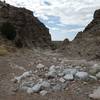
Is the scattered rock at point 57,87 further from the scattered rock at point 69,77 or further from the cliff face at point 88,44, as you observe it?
the cliff face at point 88,44

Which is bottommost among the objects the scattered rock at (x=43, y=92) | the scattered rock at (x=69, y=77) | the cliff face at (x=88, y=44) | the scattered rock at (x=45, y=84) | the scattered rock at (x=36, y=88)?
the scattered rock at (x=43, y=92)

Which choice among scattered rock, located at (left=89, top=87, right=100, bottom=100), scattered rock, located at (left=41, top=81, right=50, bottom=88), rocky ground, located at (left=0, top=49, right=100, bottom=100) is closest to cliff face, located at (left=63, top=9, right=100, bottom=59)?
rocky ground, located at (left=0, top=49, right=100, bottom=100)

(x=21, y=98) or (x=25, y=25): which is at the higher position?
(x=25, y=25)

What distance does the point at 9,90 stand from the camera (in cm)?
1129

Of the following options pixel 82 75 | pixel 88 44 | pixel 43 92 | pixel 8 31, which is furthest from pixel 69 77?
pixel 8 31

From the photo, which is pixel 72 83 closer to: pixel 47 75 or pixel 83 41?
pixel 47 75

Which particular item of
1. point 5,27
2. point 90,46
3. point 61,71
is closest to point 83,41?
point 90,46

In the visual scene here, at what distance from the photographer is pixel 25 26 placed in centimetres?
6475

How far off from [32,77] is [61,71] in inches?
52.4

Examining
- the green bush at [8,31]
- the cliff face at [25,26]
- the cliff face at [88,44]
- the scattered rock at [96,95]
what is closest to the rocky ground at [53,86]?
the scattered rock at [96,95]

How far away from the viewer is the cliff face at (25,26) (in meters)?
58.3

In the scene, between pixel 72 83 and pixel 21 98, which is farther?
pixel 72 83

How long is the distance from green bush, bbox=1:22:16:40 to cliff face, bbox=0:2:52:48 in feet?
3.16

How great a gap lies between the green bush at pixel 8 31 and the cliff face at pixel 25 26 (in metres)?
0.96
